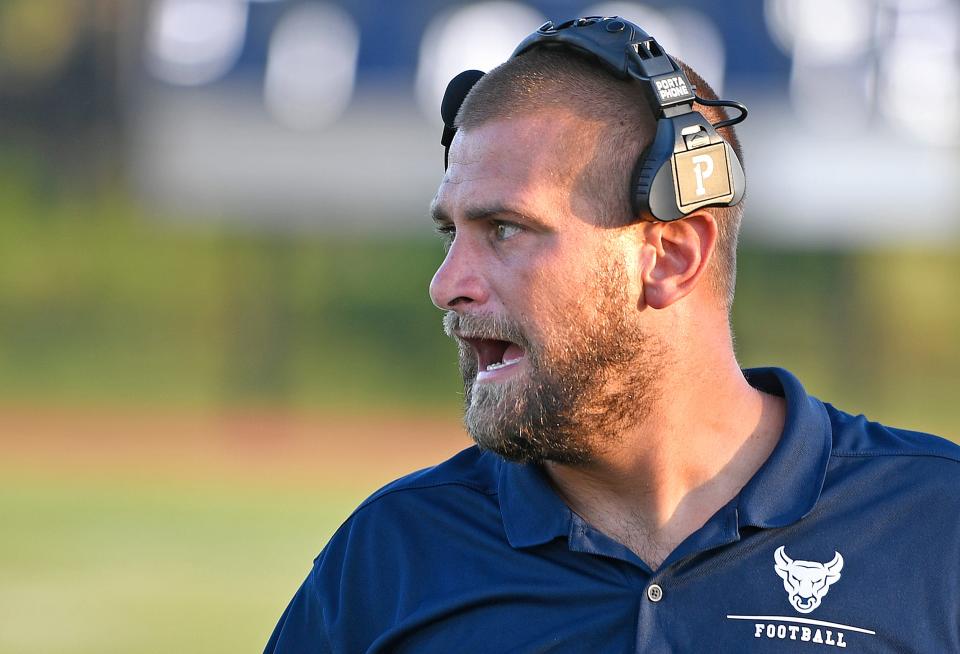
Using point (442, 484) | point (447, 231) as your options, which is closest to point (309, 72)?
point (447, 231)

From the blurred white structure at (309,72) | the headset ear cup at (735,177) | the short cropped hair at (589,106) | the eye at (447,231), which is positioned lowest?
Result: the eye at (447,231)

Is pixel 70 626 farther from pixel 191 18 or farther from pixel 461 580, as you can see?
pixel 191 18

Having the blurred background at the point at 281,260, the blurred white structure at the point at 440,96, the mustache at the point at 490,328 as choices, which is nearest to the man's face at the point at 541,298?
the mustache at the point at 490,328

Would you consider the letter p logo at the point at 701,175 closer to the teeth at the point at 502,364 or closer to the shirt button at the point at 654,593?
the teeth at the point at 502,364

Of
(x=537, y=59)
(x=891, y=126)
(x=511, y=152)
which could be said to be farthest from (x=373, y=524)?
(x=891, y=126)

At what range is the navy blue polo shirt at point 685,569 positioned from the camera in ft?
6.68

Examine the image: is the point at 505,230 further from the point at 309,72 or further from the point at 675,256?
the point at 309,72

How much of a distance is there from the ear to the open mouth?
0.82 ft

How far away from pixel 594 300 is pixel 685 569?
0.47 meters

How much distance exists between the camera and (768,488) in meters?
2.18

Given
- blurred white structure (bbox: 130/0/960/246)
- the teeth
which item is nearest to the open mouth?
the teeth

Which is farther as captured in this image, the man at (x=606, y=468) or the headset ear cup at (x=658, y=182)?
the headset ear cup at (x=658, y=182)

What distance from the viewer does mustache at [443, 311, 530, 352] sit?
2189mm

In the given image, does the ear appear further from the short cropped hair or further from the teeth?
the teeth
